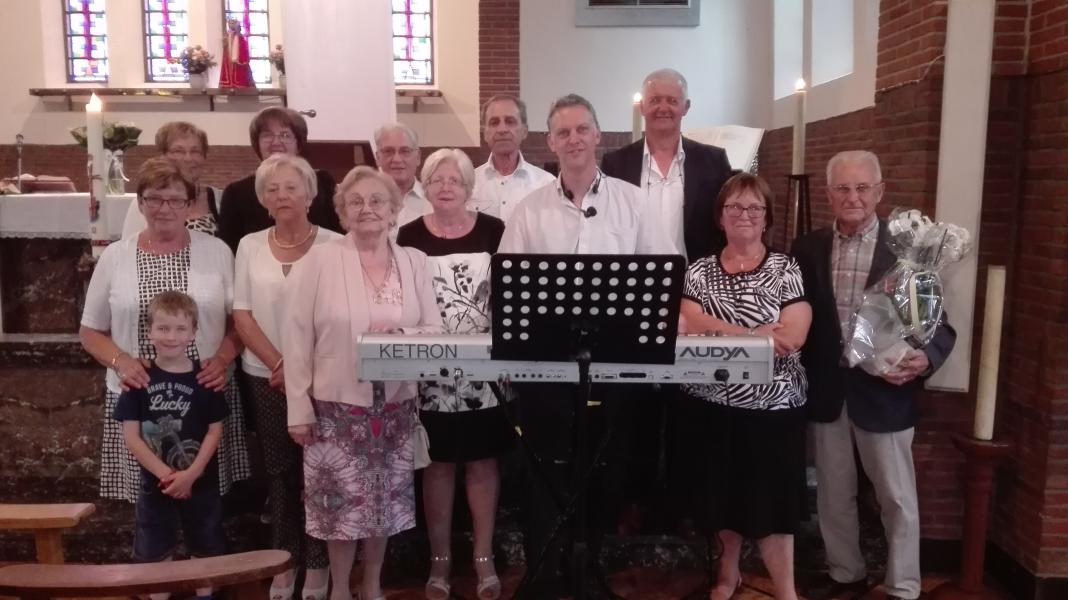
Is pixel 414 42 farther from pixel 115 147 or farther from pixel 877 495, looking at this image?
pixel 877 495

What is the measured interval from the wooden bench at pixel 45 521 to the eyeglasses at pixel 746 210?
6.73 feet

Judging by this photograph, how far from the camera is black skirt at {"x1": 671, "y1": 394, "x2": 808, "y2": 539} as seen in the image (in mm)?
2723

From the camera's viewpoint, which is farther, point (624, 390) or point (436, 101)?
point (436, 101)

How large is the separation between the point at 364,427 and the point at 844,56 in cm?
635

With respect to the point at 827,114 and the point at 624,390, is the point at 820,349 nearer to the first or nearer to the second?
the point at 624,390

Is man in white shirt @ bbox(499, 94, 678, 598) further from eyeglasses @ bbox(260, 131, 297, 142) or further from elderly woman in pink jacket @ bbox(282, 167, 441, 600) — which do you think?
eyeglasses @ bbox(260, 131, 297, 142)

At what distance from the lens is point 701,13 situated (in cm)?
934

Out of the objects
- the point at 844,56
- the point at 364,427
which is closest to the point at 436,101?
the point at 844,56

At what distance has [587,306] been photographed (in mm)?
2152

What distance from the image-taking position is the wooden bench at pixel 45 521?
2.10 metres

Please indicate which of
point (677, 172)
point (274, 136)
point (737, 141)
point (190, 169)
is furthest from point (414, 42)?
point (677, 172)

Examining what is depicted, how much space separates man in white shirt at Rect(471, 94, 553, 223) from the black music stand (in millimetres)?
1572

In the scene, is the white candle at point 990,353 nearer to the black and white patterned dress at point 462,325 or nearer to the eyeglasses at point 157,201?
the black and white patterned dress at point 462,325

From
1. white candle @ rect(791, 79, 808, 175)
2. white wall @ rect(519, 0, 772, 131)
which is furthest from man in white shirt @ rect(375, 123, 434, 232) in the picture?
white wall @ rect(519, 0, 772, 131)
